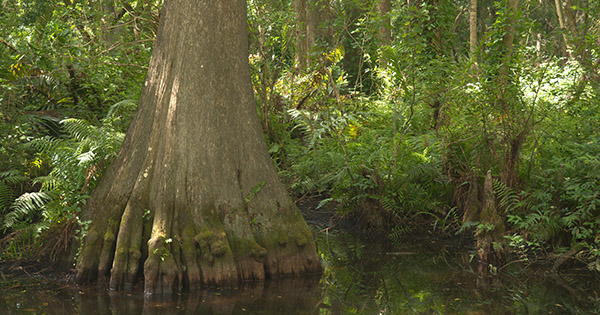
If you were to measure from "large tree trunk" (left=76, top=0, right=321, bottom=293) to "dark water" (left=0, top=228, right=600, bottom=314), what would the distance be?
0.97 ft

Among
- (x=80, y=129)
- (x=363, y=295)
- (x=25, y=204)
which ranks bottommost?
(x=363, y=295)

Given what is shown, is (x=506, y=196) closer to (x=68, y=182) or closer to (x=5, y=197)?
(x=68, y=182)

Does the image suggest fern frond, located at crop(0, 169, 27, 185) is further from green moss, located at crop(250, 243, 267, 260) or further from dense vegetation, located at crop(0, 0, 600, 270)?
green moss, located at crop(250, 243, 267, 260)

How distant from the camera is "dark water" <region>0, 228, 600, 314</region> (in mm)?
5402

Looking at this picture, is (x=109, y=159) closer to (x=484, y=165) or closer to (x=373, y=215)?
(x=373, y=215)

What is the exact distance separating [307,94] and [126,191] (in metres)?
6.31

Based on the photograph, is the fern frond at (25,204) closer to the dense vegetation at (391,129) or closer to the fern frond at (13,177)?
the dense vegetation at (391,129)

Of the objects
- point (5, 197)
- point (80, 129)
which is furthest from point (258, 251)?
point (5, 197)

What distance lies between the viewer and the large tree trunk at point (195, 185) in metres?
6.10

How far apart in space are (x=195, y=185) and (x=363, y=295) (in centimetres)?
215

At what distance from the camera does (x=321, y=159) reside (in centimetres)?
1020

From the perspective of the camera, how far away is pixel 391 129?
33.9 feet

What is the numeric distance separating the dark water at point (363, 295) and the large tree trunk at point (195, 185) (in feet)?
0.97

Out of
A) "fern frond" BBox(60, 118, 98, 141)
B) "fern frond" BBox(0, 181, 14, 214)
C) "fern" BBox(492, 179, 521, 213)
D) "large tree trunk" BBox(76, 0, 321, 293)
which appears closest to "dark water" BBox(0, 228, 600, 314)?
"large tree trunk" BBox(76, 0, 321, 293)
